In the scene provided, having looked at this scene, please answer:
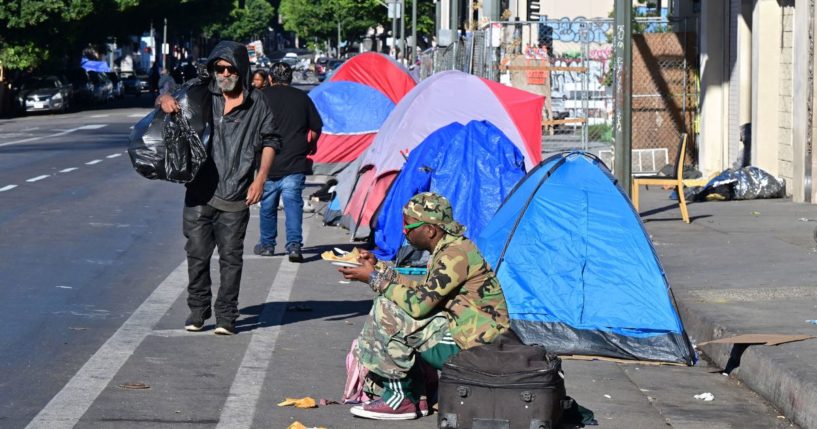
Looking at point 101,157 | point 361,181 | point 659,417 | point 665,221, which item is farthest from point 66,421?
point 101,157

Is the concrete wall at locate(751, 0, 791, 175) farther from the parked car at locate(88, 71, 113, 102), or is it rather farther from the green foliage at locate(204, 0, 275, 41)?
the green foliage at locate(204, 0, 275, 41)

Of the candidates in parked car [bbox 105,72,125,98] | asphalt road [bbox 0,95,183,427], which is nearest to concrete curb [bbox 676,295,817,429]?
asphalt road [bbox 0,95,183,427]

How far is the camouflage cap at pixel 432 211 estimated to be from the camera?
6.70 m

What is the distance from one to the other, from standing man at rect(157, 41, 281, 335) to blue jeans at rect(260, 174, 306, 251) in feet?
12.7

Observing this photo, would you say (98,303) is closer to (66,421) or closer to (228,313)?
(228,313)

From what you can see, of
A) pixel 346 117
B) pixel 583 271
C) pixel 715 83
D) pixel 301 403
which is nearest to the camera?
pixel 301 403

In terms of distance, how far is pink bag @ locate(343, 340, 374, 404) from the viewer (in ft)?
23.8

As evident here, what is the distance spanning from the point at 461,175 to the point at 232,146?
4411 mm

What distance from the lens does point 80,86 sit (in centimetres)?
6053

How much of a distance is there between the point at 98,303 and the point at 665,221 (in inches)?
318

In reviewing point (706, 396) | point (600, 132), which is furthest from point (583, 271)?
point (600, 132)

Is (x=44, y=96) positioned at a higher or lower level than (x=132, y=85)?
lower

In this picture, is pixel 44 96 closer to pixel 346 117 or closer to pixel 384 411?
pixel 346 117

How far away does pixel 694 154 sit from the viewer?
23.9 meters
